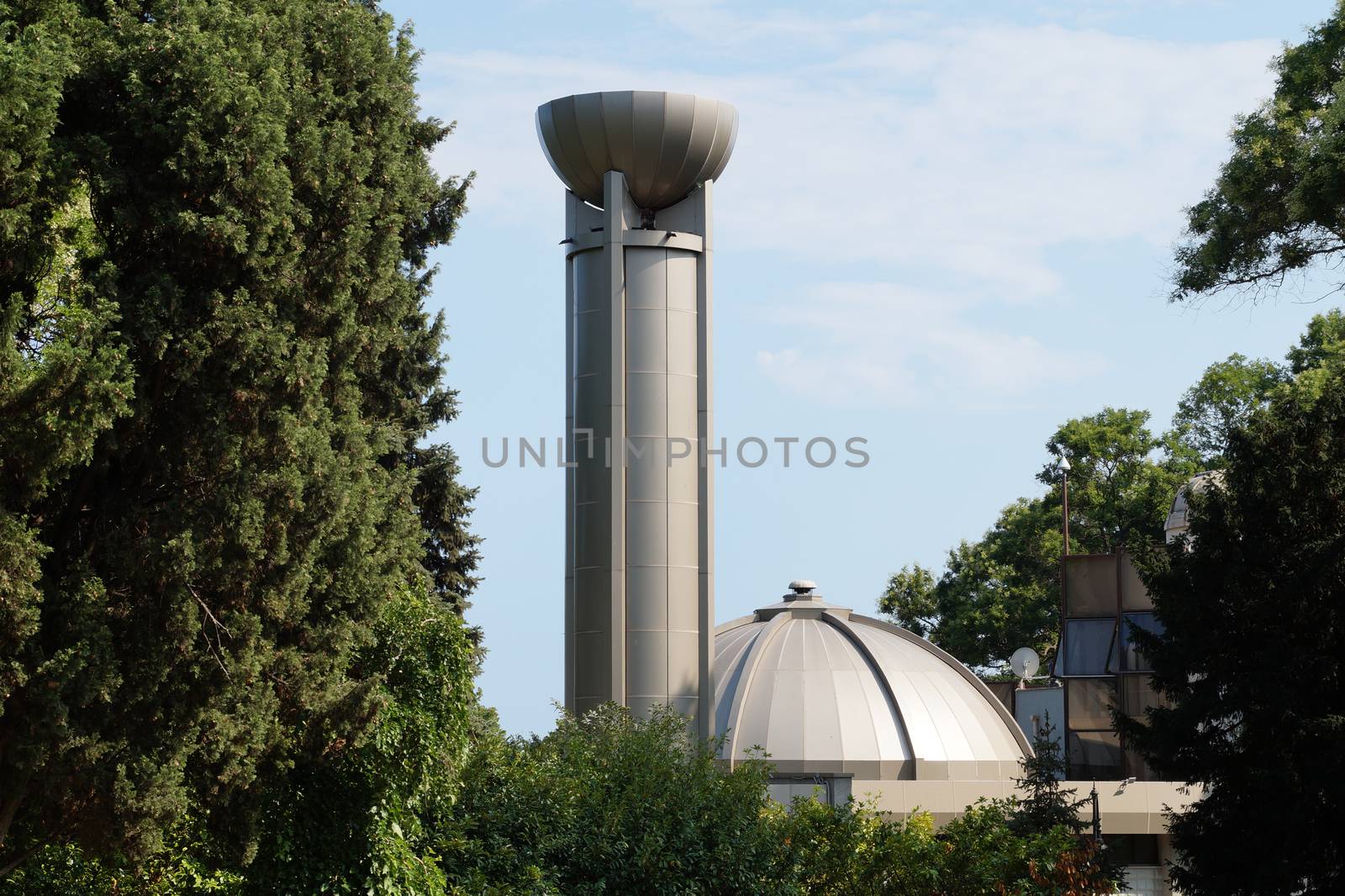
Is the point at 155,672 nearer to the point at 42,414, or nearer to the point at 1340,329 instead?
the point at 42,414

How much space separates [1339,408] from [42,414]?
1906cm

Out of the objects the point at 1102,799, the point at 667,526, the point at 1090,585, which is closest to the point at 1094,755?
the point at 1090,585

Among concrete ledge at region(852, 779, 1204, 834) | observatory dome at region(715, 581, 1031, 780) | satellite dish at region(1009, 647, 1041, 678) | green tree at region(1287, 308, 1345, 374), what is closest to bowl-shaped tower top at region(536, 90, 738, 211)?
observatory dome at region(715, 581, 1031, 780)

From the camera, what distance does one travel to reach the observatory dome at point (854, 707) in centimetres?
3606

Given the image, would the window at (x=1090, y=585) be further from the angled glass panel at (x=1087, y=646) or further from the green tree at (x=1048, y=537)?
the green tree at (x=1048, y=537)

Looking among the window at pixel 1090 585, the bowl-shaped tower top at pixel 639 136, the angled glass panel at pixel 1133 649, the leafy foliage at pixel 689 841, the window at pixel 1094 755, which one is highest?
the bowl-shaped tower top at pixel 639 136

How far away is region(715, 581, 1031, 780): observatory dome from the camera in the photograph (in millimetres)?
36062

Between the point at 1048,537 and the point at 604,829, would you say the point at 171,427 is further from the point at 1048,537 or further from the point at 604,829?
the point at 1048,537

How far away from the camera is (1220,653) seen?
23.9 meters

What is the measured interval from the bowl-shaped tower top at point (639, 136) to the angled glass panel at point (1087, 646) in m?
13.9

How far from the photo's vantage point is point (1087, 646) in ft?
120

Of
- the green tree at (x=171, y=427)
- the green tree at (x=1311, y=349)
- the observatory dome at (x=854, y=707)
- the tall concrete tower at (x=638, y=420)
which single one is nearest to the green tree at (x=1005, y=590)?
the green tree at (x=1311, y=349)

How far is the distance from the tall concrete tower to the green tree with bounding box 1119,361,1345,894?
976cm

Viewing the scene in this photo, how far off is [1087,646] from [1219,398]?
25.4 metres
